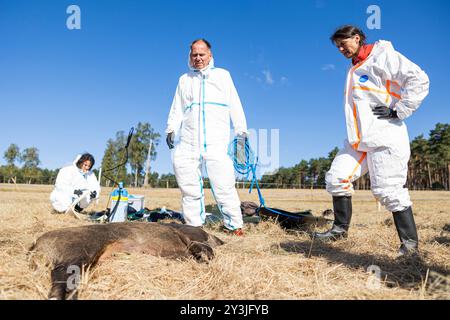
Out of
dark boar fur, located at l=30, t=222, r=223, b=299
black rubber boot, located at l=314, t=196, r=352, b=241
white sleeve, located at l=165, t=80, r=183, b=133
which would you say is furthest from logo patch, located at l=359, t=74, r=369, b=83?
white sleeve, located at l=165, t=80, r=183, b=133

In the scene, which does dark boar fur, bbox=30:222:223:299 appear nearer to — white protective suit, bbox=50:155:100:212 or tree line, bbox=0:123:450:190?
white protective suit, bbox=50:155:100:212

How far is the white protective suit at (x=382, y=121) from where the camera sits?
337 centimetres

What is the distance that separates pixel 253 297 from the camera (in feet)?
6.61

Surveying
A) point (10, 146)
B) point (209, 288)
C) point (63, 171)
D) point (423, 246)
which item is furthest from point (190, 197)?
point (10, 146)

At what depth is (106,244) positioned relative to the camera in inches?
106

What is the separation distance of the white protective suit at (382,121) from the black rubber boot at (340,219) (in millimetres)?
281

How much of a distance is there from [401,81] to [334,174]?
1.23 meters

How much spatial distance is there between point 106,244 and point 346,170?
2707 mm

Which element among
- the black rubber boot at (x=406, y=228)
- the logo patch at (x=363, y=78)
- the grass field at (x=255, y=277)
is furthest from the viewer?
the logo patch at (x=363, y=78)

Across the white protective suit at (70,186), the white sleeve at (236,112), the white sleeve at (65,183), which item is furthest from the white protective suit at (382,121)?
the white sleeve at (65,183)

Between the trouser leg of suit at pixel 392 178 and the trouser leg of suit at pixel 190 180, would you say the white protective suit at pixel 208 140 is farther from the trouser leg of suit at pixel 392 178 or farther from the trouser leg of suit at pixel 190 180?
the trouser leg of suit at pixel 392 178

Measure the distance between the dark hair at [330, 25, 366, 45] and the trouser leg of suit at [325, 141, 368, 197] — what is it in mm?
1221

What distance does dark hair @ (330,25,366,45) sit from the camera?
3.68 metres

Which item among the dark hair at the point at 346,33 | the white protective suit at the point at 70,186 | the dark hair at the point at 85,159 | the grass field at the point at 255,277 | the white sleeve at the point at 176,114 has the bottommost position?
the grass field at the point at 255,277
